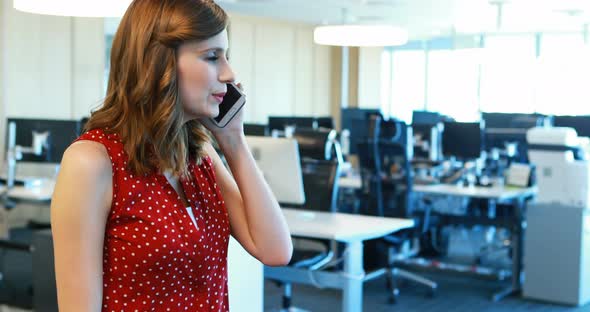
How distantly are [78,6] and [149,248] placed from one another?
79.7 inches

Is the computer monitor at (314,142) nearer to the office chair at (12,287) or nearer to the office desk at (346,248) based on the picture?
the office desk at (346,248)

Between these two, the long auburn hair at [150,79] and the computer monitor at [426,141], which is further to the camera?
the computer monitor at [426,141]

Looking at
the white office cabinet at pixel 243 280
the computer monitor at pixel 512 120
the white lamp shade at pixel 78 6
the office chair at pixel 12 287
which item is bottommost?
the office chair at pixel 12 287

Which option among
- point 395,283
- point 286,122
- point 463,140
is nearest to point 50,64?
point 286,122

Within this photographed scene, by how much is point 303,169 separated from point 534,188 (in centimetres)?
295

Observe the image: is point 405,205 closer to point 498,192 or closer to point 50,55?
point 498,192

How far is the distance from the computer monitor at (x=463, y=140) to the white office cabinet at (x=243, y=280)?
16.3 feet

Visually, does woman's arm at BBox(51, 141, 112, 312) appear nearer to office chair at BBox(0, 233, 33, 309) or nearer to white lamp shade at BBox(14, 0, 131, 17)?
white lamp shade at BBox(14, 0, 131, 17)

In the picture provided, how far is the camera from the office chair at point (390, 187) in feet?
19.5

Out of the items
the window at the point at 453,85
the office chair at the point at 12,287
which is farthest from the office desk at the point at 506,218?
the window at the point at 453,85

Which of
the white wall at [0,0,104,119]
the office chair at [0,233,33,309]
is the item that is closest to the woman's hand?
the office chair at [0,233,33,309]

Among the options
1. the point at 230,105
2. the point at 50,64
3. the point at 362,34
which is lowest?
the point at 230,105

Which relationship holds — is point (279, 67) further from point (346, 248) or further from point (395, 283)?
point (346, 248)

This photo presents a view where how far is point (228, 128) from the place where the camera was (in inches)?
54.7
